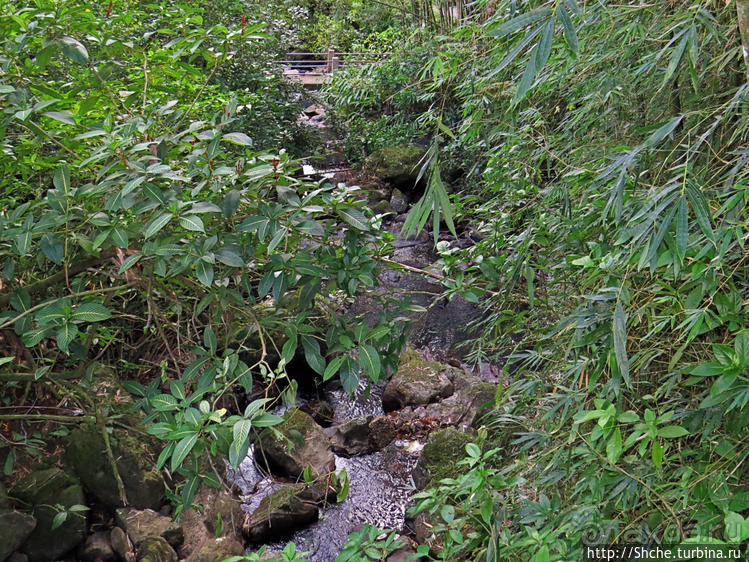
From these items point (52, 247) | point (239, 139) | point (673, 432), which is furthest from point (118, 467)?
point (673, 432)

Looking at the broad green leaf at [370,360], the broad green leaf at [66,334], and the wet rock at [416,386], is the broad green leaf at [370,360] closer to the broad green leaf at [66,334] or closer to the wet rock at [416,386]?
the broad green leaf at [66,334]

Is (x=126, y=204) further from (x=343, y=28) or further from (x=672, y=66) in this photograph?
(x=343, y=28)

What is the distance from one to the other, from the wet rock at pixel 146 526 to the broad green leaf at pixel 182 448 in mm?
1560

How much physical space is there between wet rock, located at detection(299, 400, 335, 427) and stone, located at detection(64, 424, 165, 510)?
1.27 meters

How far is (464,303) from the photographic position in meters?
5.24

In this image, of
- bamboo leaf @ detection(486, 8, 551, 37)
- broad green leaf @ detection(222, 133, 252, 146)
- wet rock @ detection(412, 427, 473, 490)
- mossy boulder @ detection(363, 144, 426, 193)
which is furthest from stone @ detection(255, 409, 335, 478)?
mossy boulder @ detection(363, 144, 426, 193)

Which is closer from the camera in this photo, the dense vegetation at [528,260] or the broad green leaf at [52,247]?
the dense vegetation at [528,260]

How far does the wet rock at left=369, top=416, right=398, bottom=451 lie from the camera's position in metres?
3.63

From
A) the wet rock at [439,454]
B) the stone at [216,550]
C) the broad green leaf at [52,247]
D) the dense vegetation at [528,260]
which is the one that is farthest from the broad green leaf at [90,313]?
the wet rock at [439,454]

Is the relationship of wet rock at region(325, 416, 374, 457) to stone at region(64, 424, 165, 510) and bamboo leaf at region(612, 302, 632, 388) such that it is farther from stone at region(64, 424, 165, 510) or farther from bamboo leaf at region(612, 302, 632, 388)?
bamboo leaf at region(612, 302, 632, 388)

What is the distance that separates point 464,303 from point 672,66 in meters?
4.08

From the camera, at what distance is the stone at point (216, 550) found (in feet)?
7.87

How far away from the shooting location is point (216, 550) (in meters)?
2.45

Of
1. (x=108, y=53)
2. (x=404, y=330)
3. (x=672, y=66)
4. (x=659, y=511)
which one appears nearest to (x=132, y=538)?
(x=404, y=330)
